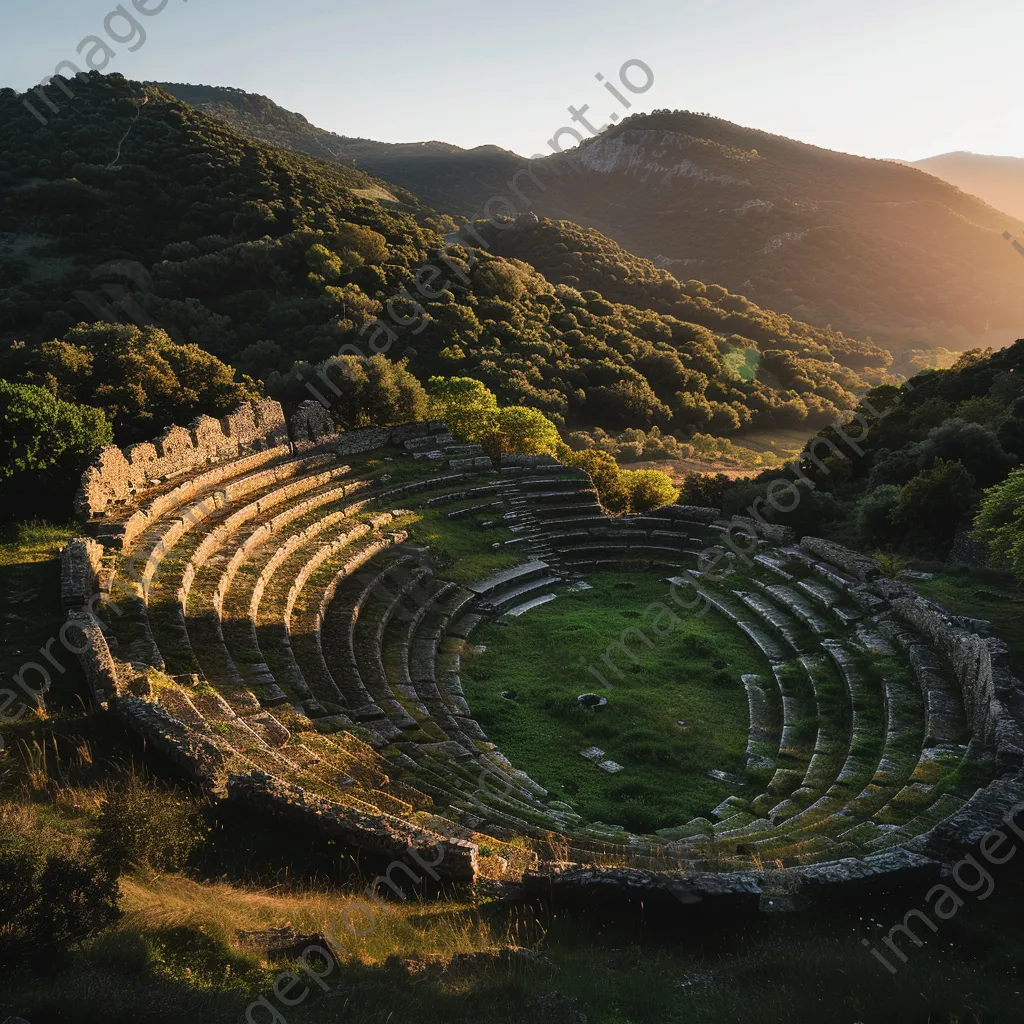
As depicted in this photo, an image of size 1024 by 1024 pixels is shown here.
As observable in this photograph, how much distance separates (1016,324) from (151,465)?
11475 cm

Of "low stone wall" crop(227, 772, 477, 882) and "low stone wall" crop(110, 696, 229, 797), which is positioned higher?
"low stone wall" crop(110, 696, 229, 797)

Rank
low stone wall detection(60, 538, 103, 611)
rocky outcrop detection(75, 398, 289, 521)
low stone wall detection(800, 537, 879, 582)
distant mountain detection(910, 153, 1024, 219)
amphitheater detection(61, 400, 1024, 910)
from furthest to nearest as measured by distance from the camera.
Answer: distant mountain detection(910, 153, 1024, 219), low stone wall detection(800, 537, 879, 582), rocky outcrop detection(75, 398, 289, 521), low stone wall detection(60, 538, 103, 611), amphitheater detection(61, 400, 1024, 910)

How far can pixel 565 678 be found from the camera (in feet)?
55.3

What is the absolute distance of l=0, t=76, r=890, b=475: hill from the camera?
41.6 m

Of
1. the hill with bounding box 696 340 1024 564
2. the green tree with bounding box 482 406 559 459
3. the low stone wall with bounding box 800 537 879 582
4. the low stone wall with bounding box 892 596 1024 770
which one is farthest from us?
the green tree with bounding box 482 406 559 459

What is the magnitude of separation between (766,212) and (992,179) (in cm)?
12419

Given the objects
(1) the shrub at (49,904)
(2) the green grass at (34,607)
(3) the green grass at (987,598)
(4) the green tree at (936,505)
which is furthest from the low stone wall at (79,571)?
(4) the green tree at (936,505)

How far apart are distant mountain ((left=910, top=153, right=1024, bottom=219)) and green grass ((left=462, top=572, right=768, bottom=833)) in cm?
18122

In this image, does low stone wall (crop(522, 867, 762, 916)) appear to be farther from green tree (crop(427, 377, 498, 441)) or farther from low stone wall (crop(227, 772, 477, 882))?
green tree (crop(427, 377, 498, 441))

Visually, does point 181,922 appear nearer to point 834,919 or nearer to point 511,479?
point 834,919

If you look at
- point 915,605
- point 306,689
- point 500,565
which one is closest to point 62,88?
point 500,565

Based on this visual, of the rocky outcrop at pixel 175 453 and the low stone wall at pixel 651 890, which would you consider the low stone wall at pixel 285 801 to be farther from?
the rocky outcrop at pixel 175 453

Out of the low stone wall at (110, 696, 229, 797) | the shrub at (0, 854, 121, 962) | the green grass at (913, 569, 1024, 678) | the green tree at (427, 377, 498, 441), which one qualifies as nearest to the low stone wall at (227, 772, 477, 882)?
the low stone wall at (110, 696, 229, 797)

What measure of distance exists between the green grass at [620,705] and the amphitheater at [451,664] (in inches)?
17.7
